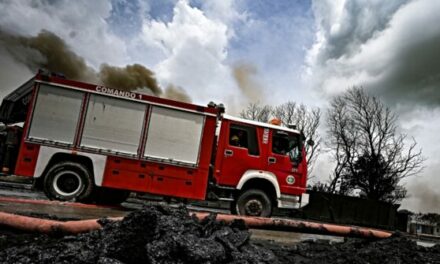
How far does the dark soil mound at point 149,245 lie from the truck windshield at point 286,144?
591 centimetres

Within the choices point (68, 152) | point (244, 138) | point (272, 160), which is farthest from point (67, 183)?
point (272, 160)

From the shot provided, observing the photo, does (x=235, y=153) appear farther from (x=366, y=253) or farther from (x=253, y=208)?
(x=366, y=253)

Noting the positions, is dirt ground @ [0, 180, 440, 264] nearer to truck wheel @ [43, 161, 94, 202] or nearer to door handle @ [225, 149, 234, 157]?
truck wheel @ [43, 161, 94, 202]

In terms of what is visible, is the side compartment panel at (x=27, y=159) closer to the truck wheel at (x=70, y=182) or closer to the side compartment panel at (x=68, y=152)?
the side compartment panel at (x=68, y=152)

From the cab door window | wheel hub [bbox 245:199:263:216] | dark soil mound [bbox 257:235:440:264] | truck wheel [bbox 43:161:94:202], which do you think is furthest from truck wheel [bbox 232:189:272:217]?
truck wheel [bbox 43:161:94:202]

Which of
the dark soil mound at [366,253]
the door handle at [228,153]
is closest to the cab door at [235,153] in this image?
the door handle at [228,153]

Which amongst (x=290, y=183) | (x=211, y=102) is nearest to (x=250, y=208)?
(x=290, y=183)

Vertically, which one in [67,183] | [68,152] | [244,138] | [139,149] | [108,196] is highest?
[244,138]

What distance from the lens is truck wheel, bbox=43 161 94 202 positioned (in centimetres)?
860

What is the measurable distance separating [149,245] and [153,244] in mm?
41

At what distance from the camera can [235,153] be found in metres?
9.48

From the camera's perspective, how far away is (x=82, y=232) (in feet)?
14.5

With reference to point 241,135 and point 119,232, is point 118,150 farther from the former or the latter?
point 119,232

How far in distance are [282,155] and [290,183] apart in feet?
2.58
